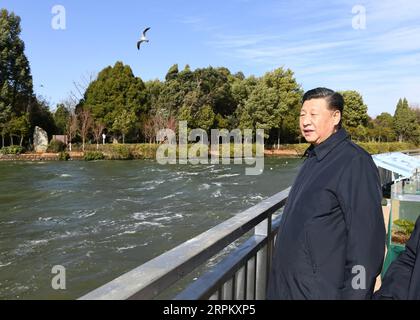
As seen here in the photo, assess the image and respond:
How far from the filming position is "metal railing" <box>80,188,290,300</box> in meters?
1.12

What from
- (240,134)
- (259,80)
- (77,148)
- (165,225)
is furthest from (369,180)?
(259,80)

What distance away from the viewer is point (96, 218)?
483 inches

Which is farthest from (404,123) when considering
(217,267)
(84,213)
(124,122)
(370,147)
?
(217,267)

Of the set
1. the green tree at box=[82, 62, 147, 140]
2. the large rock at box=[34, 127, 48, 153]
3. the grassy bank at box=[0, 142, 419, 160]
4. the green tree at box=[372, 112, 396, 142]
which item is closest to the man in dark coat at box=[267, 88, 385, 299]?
the grassy bank at box=[0, 142, 419, 160]

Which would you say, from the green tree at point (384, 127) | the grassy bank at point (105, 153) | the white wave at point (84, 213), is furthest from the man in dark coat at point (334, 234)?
the green tree at point (384, 127)

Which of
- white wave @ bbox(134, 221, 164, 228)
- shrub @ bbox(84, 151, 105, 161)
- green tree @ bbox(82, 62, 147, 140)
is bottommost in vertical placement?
white wave @ bbox(134, 221, 164, 228)

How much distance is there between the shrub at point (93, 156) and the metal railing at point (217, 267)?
3194 cm

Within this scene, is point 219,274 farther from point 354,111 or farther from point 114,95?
point 354,111

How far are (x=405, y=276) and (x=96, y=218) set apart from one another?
A: 459 inches

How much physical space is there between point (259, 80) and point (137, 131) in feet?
48.2

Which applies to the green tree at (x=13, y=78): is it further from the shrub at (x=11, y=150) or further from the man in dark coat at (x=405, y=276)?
the man in dark coat at (x=405, y=276)

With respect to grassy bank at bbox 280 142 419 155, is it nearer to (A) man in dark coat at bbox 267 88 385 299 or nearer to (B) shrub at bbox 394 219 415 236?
(B) shrub at bbox 394 219 415 236

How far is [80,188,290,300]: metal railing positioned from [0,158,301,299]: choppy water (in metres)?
5.32

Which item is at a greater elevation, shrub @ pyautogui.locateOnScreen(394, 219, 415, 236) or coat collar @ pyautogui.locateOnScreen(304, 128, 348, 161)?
coat collar @ pyautogui.locateOnScreen(304, 128, 348, 161)
